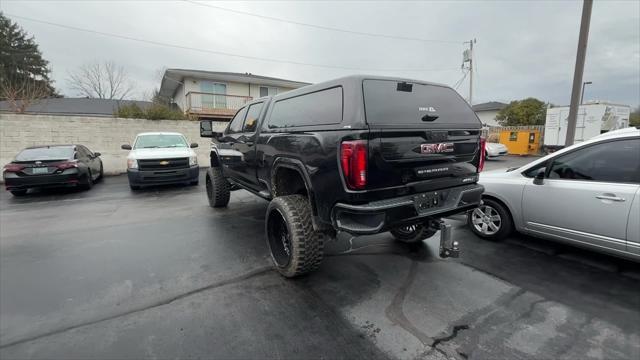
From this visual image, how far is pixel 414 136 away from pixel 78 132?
43.0 ft

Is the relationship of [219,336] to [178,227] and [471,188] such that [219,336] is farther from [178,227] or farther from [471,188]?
[178,227]

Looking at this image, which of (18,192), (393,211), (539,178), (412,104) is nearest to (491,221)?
(539,178)

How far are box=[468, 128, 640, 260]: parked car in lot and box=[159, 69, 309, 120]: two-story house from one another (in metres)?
18.7

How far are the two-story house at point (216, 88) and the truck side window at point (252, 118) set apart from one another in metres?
16.0

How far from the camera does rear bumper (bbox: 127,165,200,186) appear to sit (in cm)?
782

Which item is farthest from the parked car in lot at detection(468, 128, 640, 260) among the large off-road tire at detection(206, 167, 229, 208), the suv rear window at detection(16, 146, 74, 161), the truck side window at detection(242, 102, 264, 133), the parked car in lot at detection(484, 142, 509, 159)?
the parked car in lot at detection(484, 142, 509, 159)

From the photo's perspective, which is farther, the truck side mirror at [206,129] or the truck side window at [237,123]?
the truck side mirror at [206,129]

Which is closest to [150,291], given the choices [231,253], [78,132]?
[231,253]

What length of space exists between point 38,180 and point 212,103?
46.8ft

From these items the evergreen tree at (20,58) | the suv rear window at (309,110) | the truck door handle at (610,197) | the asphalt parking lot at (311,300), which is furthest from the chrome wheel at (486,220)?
the evergreen tree at (20,58)

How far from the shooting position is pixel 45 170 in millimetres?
7504

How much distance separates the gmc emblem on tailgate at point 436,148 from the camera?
2.67m

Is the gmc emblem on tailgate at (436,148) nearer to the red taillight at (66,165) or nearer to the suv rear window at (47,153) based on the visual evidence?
the red taillight at (66,165)

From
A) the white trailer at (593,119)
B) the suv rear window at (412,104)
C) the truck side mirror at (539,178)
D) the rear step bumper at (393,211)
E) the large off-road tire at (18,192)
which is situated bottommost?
the large off-road tire at (18,192)
